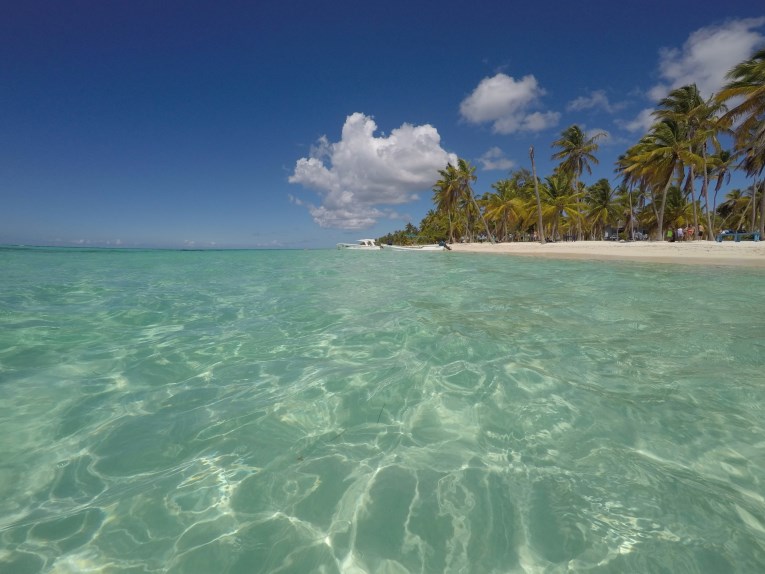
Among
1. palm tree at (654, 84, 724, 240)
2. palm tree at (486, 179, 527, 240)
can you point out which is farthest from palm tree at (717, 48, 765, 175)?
palm tree at (486, 179, 527, 240)

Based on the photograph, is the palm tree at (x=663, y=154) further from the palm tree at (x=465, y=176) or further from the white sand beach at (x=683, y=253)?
the palm tree at (x=465, y=176)

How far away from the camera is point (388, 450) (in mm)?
2977

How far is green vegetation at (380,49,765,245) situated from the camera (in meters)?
23.6

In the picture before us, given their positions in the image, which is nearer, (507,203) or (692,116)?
(692,116)

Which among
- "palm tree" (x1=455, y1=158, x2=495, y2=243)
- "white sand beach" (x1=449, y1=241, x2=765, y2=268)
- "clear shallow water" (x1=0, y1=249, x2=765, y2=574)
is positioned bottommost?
"clear shallow water" (x1=0, y1=249, x2=765, y2=574)

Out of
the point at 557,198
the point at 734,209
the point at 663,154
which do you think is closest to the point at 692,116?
the point at 663,154

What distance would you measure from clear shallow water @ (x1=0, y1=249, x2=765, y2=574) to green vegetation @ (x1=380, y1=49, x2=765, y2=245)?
27.8 meters

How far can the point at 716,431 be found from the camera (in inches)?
121

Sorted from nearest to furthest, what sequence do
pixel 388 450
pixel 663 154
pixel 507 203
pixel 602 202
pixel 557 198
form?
pixel 388 450 → pixel 663 154 → pixel 557 198 → pixel 507 203 → pixel 602 202

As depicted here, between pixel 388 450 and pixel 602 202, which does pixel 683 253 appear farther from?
pixel 602 202

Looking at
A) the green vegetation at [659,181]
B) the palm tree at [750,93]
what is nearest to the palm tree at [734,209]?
the green vegetation at [659,181]

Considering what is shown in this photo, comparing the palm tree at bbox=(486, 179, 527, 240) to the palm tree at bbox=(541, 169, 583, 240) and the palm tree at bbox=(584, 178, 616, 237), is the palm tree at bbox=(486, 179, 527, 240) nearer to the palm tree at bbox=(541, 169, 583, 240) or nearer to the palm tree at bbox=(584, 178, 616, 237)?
the palm tree at bbox=(541, 169, 583, 240)

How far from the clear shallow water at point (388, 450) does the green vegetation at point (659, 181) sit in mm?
27757

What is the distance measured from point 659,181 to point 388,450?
37829mm
